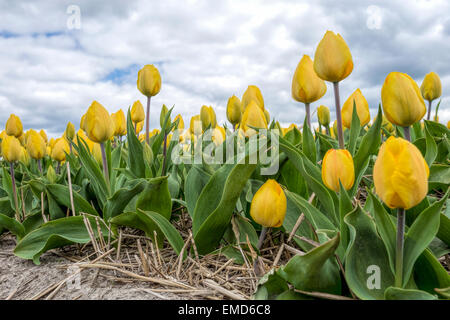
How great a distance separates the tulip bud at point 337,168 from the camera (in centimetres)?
113

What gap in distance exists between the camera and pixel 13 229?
210cm

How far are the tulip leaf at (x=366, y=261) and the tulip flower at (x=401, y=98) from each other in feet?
1.26

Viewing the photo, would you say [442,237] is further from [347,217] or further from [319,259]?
[319,259]

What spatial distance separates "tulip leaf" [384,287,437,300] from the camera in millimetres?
973

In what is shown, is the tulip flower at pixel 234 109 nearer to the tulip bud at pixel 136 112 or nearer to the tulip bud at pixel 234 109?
the tulip bud at pixel 234 109

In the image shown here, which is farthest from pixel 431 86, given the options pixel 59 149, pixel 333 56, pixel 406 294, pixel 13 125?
pixel 13 125

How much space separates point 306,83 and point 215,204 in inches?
29.3

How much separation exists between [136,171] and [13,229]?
74cm

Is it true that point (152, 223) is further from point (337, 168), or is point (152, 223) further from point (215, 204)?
point (337, 168)

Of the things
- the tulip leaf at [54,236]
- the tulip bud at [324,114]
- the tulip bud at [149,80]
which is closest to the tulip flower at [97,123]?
the tulip leaf at [54,236]

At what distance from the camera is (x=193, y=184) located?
5.73 ft

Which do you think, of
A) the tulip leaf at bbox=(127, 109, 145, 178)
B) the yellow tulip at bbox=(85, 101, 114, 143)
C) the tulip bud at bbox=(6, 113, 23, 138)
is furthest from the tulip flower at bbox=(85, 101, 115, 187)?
the tulip bud at bbox=(6, 113, 23, 138)

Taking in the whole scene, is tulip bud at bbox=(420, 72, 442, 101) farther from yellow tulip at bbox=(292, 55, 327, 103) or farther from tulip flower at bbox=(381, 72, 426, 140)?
tulip flower at bbox=(381, 72, 426, 140)

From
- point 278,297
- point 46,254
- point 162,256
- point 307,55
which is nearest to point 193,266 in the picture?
point 162,256
